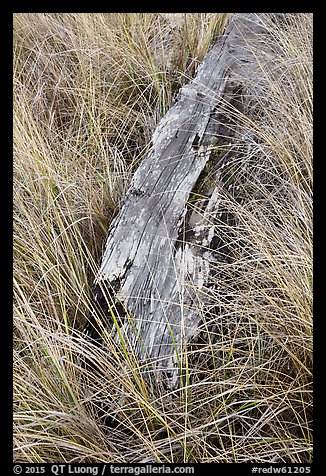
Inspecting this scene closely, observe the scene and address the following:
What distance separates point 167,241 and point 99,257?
0.27 meters

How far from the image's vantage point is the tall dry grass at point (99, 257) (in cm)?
109

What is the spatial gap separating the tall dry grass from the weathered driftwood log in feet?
0.16

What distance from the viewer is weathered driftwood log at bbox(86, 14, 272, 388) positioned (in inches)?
46.8

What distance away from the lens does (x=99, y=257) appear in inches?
58.2

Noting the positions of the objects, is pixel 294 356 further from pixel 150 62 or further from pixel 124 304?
pixel 150 62

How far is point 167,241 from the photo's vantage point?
4.32ft

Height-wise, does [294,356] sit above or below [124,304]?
below

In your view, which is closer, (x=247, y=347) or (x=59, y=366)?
(x=59, y=366)

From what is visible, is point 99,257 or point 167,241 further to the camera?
point 99,257

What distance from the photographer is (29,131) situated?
1.77 m

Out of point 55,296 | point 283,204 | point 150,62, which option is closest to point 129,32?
point 150,62

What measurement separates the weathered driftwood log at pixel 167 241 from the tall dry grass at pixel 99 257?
5 cm

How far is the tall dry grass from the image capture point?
1091mm

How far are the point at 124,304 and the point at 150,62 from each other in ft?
4.29
